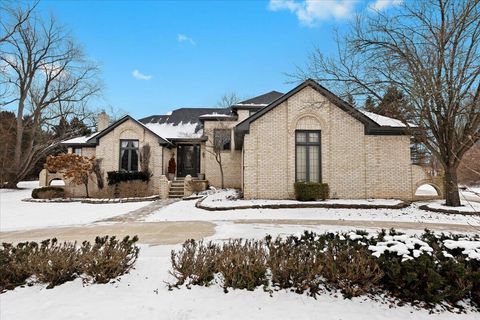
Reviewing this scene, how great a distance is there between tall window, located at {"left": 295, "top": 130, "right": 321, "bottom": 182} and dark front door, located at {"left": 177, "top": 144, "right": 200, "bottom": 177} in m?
9.70

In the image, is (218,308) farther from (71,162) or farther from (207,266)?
(71,162)

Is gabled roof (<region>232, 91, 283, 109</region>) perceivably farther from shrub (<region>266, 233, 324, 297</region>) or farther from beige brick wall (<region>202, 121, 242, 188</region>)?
shrub (<region>266, 233, 324, 297</region>)

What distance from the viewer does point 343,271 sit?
391cm

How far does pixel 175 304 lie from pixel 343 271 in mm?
2424

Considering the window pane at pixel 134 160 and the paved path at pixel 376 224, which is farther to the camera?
the window pane at pixel 134 160

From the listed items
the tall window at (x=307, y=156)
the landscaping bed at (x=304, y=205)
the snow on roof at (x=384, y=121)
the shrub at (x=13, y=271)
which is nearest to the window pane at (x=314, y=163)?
the tall window at (x=307, y=156)

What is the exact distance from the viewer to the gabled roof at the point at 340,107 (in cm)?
1319

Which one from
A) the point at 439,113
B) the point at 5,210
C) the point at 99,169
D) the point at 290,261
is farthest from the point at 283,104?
A: the point at 5,210

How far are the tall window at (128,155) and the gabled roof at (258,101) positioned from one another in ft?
26.1

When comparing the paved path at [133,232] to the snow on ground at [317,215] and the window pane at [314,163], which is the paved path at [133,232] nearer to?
the snow on ground at [317,215]

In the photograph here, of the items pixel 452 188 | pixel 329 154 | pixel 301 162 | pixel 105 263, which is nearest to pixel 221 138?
pixel 301 162

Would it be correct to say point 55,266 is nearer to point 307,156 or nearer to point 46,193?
point 307,156

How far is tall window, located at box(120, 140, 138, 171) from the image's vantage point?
18.8 m

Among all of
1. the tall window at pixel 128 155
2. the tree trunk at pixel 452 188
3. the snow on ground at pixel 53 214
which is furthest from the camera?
the tall window at pixel 128 155
